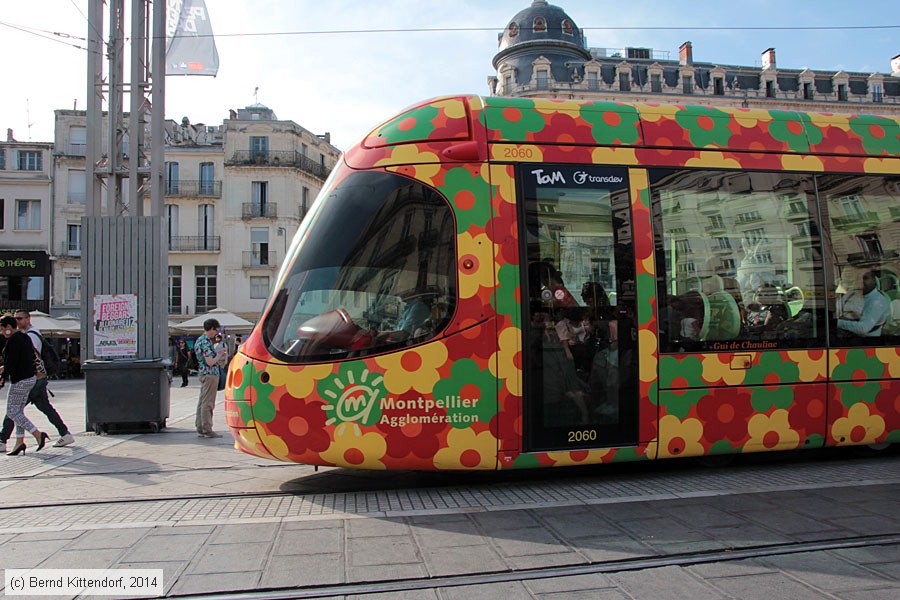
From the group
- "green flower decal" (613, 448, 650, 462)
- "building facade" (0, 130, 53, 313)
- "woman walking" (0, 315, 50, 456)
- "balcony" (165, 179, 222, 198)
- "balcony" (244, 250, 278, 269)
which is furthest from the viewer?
"balcony" (165, 179, 222, 198)

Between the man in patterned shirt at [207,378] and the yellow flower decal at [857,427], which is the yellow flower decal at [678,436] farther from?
the man in patterned shirt at [207,378]

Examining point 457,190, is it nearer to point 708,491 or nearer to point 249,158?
point 708,491

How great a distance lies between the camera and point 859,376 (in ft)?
20.7

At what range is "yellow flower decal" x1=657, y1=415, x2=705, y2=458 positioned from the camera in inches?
230

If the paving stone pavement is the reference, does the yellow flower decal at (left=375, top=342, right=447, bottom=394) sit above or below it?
above

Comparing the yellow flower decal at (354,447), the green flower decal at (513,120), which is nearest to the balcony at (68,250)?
the yellow flower decal at (354,447)

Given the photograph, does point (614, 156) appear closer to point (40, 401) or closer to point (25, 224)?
point (40, 401)

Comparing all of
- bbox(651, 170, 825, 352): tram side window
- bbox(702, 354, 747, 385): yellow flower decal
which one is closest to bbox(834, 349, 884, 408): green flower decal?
bbox(651, 170, 825, 352): tram side window

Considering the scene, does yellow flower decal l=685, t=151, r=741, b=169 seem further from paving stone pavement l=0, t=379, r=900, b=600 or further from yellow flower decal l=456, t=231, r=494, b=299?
paving stone pavement l=0, t=379, r=900, b=600

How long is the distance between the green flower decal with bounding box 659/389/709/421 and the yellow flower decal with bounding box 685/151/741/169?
2.06 m

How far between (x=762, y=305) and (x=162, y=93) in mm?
8902

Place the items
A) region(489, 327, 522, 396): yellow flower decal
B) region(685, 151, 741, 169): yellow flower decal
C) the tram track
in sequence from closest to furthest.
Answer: the tram track < region(489, 327, 522, 396): yellow flower decal < region(685, 151, 741, 169): yellow flower decal

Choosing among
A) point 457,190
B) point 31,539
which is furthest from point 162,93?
point 31,539

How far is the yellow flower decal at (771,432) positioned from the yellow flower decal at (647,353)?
1058 millimetres
